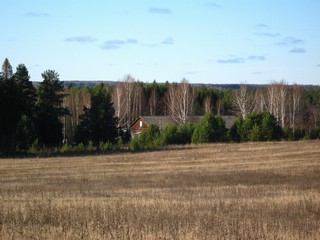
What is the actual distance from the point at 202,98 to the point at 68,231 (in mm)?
116519

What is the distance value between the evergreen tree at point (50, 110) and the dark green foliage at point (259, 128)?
70.5ft

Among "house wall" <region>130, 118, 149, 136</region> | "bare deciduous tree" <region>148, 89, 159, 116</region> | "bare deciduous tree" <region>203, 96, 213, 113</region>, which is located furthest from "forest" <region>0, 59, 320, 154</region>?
"bare deciduous tree" <region>148, 89, 159, 116</region>

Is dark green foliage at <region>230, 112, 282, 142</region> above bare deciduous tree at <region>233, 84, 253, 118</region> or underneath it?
underneath

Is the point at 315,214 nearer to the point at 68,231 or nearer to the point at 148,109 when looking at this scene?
the point at 68,231

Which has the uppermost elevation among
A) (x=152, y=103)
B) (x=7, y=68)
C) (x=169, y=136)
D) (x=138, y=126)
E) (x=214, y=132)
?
(x=7, y=68)

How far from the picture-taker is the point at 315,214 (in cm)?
1351

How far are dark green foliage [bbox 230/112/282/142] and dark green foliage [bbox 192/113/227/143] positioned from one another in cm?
263

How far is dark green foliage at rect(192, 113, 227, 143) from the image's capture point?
2648 inches

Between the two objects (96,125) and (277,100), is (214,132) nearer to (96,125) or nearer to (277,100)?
(96,125)

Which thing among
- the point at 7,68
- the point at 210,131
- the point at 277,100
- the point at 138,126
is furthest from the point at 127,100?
the point at 210,131

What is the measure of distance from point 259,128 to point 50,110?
25.9 m

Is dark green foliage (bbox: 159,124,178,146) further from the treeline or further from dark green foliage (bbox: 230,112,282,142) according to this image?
dark green foliage (bbox: 230,112,282,142)

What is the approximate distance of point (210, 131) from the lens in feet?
220

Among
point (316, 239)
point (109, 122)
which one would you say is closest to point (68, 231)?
point (316, 239)
